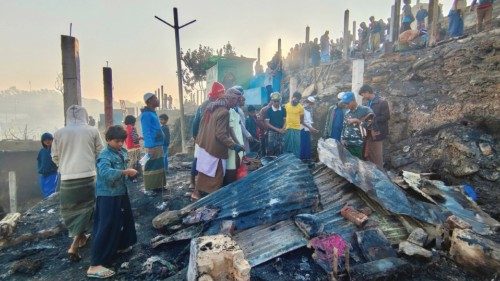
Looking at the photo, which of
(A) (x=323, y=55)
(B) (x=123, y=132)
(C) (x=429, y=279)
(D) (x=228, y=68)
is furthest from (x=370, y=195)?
(D) (x=228, y=68)

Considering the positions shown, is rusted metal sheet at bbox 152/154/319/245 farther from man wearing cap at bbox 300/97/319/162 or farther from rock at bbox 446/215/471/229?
man wearing cap at bbox 300/97/319/162

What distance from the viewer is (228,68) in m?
20.5

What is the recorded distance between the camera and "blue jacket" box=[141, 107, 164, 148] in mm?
4953

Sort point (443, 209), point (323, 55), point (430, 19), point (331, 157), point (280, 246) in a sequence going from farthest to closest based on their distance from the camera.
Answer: point (323, 55) < point (430, 19) < point (331, 157) < point (443, 209) < point (280, 246)

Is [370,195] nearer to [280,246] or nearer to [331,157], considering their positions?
[331,157]

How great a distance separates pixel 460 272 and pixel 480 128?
5.21 metres

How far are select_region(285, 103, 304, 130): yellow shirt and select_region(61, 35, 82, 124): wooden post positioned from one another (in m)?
4.28

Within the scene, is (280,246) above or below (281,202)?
below

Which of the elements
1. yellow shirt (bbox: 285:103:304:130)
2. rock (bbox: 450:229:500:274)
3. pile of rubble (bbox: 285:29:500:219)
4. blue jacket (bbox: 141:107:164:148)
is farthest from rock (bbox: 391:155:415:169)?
blue jacket (bbox: 141:107:164:148)

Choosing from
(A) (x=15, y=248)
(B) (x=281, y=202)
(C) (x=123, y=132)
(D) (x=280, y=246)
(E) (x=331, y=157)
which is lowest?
(A) (x=15, y=248)

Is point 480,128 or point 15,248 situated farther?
point 480,128

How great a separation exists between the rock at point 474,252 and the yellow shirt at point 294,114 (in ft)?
13.1

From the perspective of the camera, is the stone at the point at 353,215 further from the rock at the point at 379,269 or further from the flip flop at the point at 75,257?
the flip flop at the point at 75,257

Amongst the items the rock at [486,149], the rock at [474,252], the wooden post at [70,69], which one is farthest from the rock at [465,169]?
the wooden post at [70,69]
